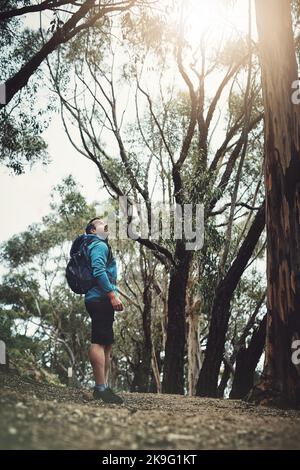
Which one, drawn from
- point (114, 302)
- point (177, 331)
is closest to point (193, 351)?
point (177, 331)

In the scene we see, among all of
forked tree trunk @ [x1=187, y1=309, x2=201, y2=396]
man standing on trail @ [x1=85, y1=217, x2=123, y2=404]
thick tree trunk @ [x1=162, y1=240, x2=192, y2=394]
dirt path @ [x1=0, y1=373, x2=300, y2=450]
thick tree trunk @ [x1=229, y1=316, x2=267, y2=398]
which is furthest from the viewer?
forked tree trunk @ [x1=187, y1=309, x2=201, y2=396]

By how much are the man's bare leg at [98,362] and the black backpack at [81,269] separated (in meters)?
0.52

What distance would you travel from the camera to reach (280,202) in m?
4.77

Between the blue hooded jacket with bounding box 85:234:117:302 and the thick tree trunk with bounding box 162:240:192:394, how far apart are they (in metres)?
5.75

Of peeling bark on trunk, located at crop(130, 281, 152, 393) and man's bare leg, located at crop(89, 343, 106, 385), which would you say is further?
peeling bark on trunk, located at crop(130, 281, 152, 393)

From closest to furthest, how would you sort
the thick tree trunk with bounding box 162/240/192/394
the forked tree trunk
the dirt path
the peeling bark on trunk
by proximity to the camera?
the dirt path → the thick tree trunk with bounding box 162/240/192/394 → the forked tree trunk → the peeling bark on trunk

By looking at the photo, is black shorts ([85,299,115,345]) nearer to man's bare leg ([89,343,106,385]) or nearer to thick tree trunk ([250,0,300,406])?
man's bare leg ([89,343,106,385])

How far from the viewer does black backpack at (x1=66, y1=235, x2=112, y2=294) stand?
439 cm

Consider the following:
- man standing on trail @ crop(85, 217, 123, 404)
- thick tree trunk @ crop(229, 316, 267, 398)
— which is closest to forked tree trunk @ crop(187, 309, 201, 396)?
thick tree trunk @ crop(229, 316, 267, 398)

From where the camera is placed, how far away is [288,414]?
12.4 feet

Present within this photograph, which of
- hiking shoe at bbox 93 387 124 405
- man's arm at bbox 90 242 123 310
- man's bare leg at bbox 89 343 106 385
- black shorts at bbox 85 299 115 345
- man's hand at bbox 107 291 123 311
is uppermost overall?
man's arm at bbox 90 242 123 310

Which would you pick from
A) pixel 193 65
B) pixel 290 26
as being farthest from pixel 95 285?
pixel 193 65

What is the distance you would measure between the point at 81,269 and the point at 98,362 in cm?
85

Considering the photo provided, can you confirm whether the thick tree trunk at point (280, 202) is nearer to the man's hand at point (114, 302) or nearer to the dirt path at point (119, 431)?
the man's hand at point (114, 302)
